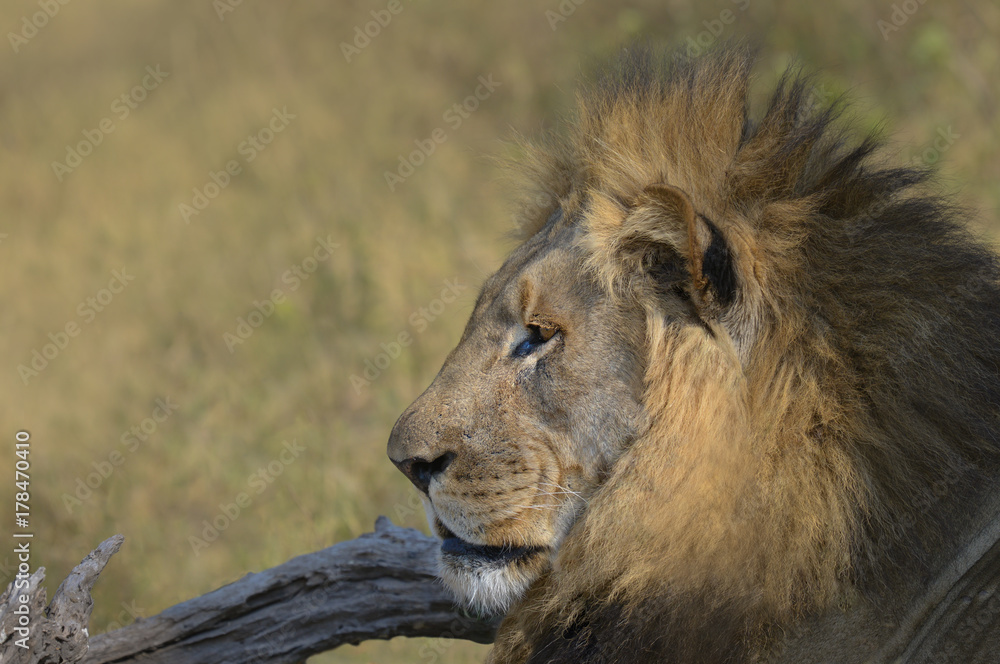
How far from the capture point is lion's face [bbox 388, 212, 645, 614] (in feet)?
8.55

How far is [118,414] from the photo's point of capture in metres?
6.89

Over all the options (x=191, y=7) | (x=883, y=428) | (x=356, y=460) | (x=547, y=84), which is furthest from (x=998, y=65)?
(x=191, y=7)

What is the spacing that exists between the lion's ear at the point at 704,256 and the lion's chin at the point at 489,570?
908mm

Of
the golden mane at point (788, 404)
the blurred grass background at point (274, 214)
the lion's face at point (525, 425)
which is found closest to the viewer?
the golden mane at point (788, 404)

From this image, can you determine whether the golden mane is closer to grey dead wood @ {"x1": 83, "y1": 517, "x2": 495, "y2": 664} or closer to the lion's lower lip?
the lion's lower lip

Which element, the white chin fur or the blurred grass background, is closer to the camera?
the white chin fur

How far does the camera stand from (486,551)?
111 inches

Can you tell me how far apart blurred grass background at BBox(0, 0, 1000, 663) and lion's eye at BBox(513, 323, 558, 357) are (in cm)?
115

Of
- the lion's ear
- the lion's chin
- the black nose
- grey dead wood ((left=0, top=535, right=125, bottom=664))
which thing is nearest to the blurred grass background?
the lion's ear

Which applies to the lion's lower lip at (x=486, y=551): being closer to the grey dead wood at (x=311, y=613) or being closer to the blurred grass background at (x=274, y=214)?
the grey dead wood at (x=311, y=613)

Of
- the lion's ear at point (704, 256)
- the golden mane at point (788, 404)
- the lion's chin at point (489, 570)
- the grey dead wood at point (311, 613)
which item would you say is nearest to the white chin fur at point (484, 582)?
the lion's chin at point (489, 570)

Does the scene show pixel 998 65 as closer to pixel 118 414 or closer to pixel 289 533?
pixel 289 533

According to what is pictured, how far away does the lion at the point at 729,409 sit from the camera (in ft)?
7.72

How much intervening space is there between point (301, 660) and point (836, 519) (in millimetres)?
2150
